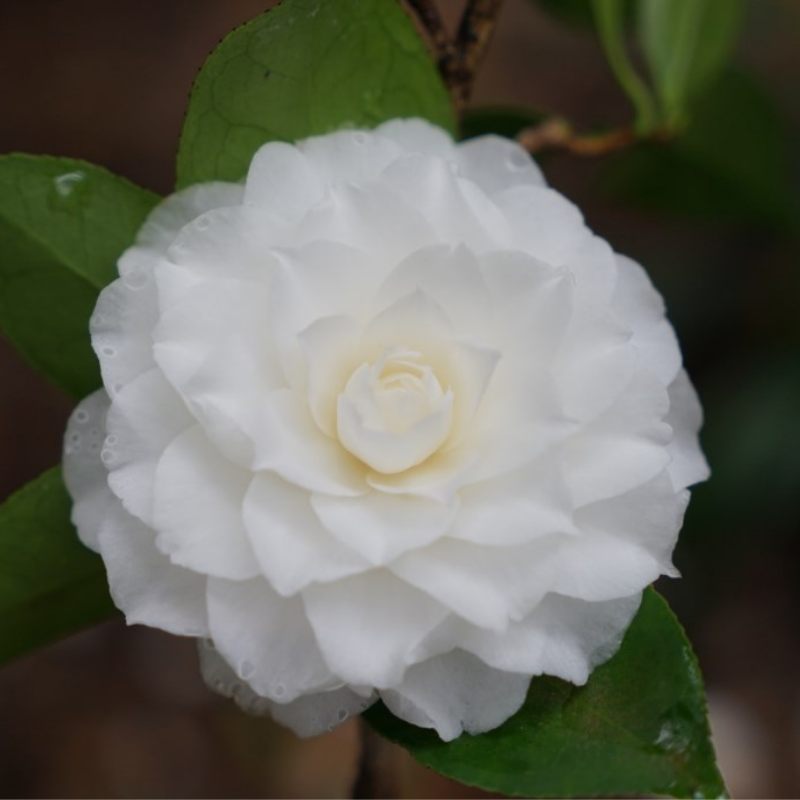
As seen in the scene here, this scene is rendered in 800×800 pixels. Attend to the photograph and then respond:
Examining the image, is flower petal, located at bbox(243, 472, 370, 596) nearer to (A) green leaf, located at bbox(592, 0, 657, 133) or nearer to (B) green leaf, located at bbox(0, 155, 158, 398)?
(B) green leaf, located at bbox(0, 155, 158, 398)

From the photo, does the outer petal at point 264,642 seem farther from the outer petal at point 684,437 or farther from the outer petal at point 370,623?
the outer petal at point 684,437

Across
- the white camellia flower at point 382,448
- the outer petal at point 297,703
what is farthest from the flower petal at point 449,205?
the outer petal at point 297,703

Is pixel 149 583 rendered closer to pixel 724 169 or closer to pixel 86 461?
pixel 86 461

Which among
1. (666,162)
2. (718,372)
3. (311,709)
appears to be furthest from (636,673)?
(718,372)

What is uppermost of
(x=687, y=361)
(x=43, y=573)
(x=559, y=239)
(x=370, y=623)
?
(x=559, y=239)

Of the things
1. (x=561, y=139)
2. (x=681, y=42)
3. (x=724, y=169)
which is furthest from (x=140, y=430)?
(x=724, y=169)
